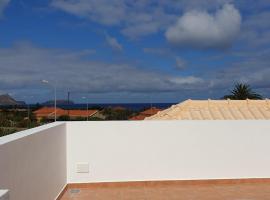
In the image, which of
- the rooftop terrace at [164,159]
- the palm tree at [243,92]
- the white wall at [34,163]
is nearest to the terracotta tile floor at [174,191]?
the rooftop terrace at [164,159]

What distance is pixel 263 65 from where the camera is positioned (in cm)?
3145

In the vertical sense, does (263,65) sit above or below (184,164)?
above

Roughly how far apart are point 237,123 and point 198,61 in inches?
1073

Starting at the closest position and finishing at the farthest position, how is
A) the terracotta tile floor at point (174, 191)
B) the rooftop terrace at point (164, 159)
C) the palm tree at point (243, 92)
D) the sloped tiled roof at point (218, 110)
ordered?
the terracotta tile floor at point (174, 191) < the rooftop terrace at point (164, 159) < the sloped tiled roof at point (218, 110) < the palm tree at point (243, 92)

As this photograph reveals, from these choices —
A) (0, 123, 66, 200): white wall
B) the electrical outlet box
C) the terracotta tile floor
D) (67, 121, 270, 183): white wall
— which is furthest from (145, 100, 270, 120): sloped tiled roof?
(0, 123, 66, 200): white wall

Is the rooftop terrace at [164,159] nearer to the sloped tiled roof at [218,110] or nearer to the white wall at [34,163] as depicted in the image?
the white wall at [34,163]

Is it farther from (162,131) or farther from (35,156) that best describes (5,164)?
(162,131)

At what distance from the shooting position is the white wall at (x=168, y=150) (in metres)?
6.89

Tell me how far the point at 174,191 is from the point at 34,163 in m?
2.85

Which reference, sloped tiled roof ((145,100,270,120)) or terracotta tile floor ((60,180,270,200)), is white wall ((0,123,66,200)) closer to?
terracotta tile floor ((60,180,270,200))

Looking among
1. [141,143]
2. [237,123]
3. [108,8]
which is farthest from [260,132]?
[108,8]

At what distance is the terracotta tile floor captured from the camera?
629cm

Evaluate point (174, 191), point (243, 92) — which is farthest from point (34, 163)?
point (243, 92)

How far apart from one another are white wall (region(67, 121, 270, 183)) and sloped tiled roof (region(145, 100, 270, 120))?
5919mm
